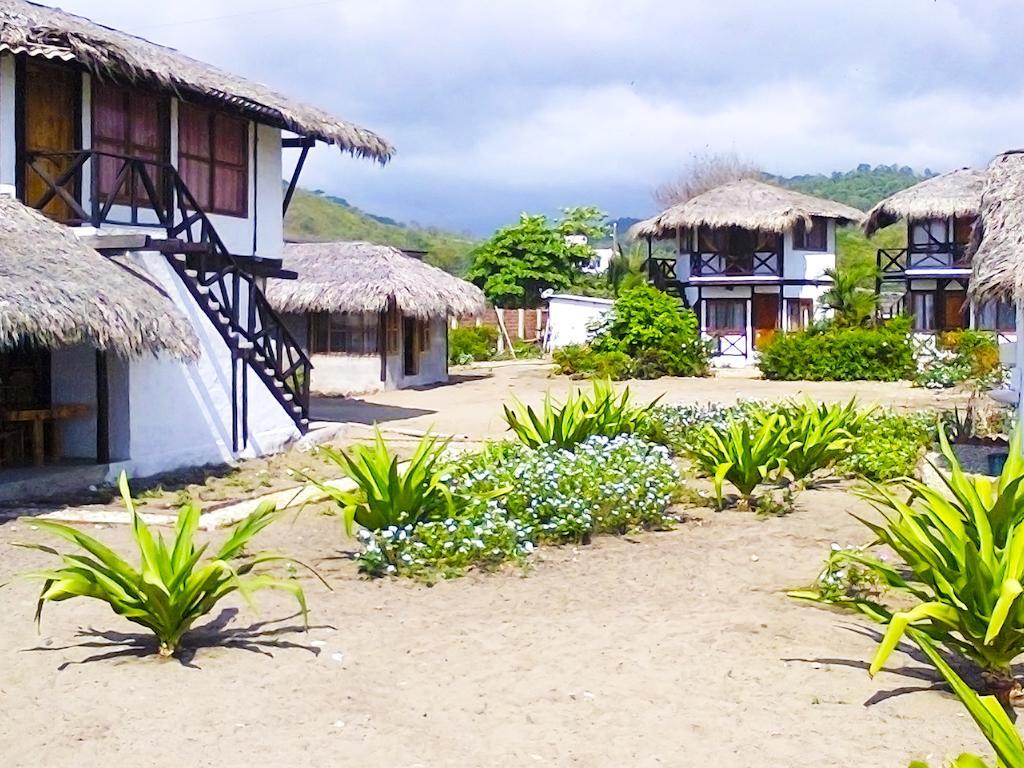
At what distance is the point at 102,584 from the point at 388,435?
1069 cm

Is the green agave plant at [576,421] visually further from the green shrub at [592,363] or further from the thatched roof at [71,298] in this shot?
the green shrub at [592,363]

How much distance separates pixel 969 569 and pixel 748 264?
31.0 metres

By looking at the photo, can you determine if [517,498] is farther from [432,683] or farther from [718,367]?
[718,367]

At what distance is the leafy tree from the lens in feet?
146

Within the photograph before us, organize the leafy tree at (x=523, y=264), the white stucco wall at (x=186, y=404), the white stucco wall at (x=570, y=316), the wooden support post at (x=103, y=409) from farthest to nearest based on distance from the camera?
the leafy tree at (x=523, y=264), the white stucco wall at (x=570, y=316), the white stucco wall at (x=186, y=404), the wooden support post at (x=103, y=409)

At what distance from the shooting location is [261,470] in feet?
43.8

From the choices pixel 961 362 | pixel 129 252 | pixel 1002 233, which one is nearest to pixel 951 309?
pixel 961 362

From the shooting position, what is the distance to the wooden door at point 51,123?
12359mm

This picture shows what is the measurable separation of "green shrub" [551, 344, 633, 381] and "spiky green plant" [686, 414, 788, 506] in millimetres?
16658

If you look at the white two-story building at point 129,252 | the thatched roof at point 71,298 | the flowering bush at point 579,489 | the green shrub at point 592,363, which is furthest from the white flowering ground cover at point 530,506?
the green shrub at point 592,363

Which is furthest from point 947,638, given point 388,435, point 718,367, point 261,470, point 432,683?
point 718,367

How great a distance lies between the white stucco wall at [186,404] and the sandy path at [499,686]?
4801 millimetres

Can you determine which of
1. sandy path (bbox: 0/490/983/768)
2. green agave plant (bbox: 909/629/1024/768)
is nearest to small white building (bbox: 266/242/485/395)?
sandy path (bbox: 0/490/983/768)

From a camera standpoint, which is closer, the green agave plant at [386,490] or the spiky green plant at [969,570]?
the spiky green plant at [969,570]
